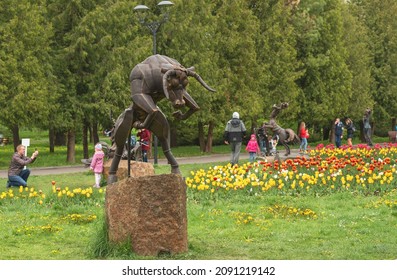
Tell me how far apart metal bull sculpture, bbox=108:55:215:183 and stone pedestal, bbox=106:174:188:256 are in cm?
88

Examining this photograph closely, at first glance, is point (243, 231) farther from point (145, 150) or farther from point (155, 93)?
point (145, 150)

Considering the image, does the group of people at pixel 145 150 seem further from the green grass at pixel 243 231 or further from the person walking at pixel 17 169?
the green grass at pixel 243 231

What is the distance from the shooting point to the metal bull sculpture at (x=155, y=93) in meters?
11.4

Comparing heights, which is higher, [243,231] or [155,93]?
[155,93]

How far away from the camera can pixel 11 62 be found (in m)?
30.4

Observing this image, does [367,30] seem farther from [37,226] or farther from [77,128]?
[37,226]

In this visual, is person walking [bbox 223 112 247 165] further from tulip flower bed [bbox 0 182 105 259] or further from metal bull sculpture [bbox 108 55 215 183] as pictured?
metal bull sculpture [bbox 108 55 215 183]

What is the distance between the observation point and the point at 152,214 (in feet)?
36.3

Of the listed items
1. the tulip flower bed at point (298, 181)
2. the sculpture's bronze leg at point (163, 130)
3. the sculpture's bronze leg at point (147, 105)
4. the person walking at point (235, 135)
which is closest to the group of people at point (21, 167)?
the tulip flower bed at point (298, 181)

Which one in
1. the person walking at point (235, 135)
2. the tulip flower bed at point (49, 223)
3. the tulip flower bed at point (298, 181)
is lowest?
the tulip flower bed at point (49, 223)

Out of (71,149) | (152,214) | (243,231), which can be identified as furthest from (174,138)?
(152,214)

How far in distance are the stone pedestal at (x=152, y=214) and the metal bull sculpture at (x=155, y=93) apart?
0.88m

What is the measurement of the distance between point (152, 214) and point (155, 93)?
6.19ft
